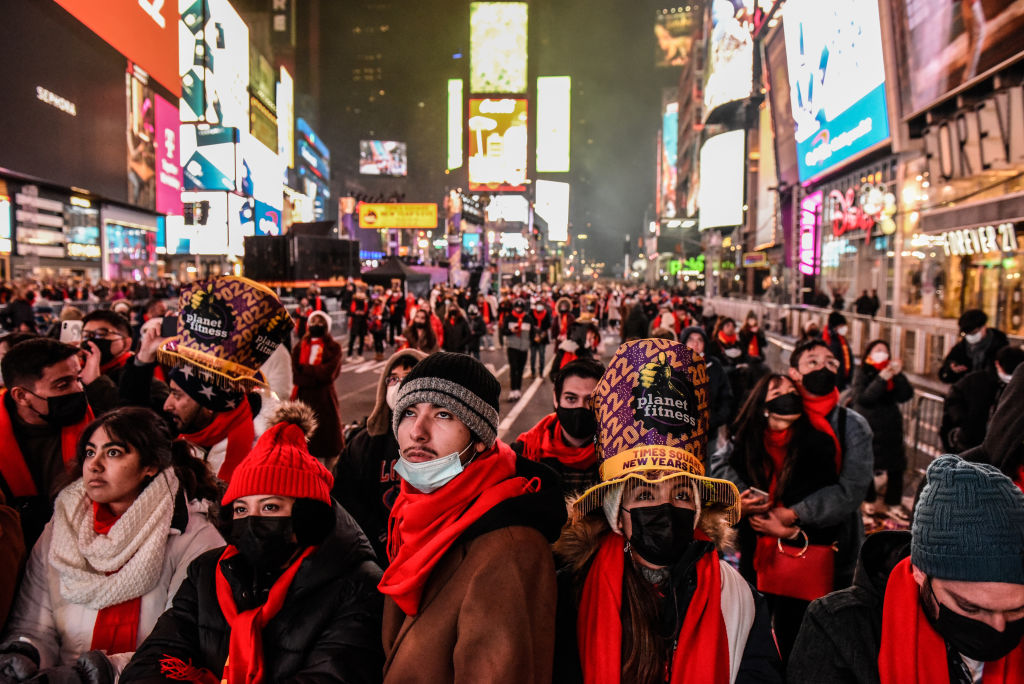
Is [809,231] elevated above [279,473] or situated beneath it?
elevated above

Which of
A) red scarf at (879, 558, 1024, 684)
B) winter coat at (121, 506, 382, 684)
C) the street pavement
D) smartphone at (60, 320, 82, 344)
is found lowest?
the street pavement

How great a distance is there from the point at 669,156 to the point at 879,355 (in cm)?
12660

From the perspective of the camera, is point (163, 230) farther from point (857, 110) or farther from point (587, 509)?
point (587, 509)

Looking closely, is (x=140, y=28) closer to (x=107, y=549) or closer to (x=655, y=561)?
(x=107, y=549)

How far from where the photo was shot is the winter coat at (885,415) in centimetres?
671

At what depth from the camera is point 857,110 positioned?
21906 millimetres

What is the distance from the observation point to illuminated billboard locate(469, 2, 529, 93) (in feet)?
318

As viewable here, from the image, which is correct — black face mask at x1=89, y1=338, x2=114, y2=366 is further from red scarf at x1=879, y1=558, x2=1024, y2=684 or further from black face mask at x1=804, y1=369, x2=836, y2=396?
red scarf at x1=879, y1=558, x2=1024, y2=684

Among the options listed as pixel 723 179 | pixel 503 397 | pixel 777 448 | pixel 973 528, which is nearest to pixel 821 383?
pixel 777 448

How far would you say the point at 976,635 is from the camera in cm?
161

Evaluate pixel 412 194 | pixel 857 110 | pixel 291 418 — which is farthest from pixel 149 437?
pixel 412 194

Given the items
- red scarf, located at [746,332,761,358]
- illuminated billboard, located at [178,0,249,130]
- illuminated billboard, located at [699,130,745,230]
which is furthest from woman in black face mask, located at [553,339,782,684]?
illuminated billboard, located at [178,0,249,130]

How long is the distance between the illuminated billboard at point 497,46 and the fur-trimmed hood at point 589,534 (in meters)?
101

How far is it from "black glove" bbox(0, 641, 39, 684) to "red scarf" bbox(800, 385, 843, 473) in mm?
3690
